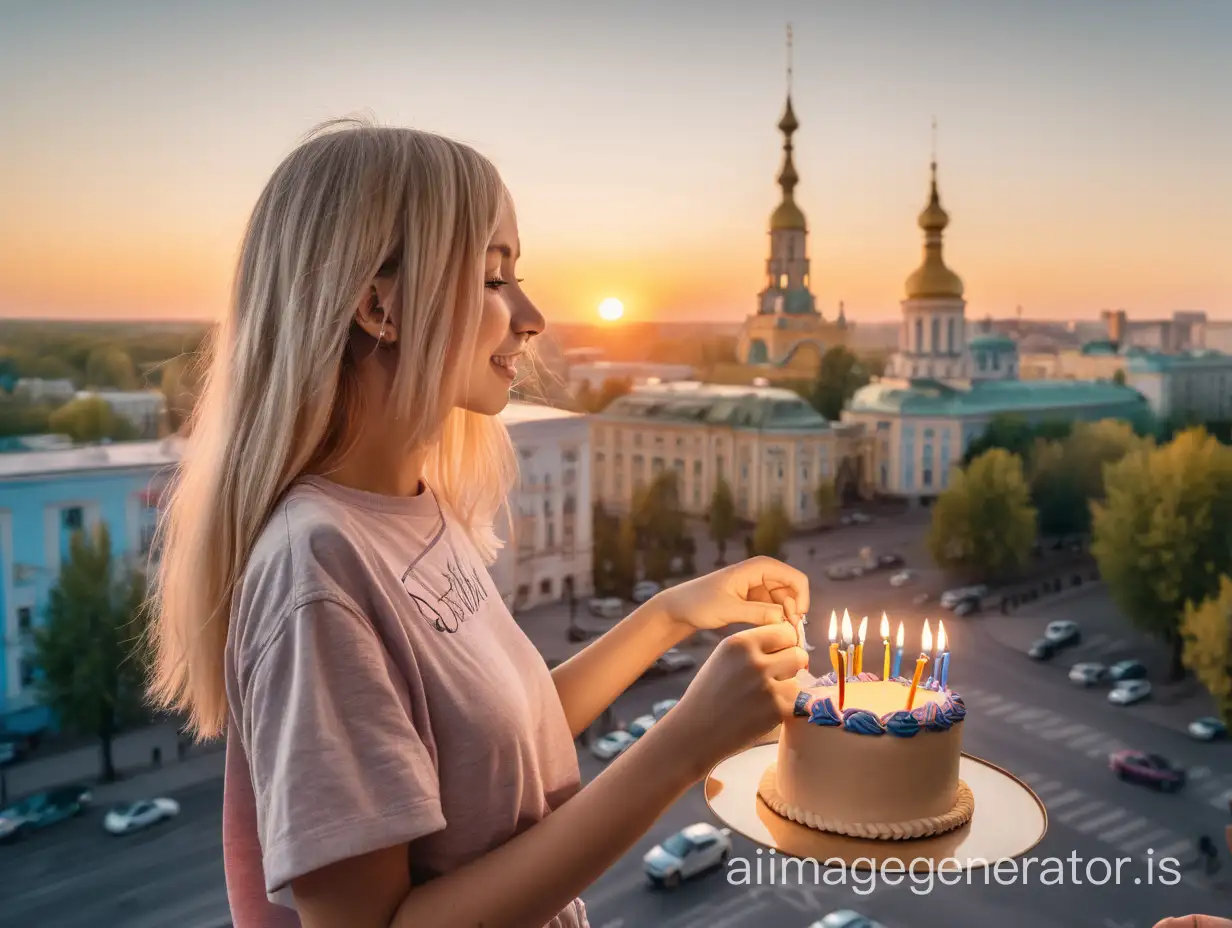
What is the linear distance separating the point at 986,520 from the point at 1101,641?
1.31 ft

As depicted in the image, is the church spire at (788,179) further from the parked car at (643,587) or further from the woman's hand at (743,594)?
the woman's hand at (743,594)

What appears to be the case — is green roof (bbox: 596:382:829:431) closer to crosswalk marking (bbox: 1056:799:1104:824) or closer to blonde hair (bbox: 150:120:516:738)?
crosswalk marking (bbox: 1056:799:1104:824)

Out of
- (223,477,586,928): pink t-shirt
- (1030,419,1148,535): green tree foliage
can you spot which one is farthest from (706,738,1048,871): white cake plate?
(1030,419,1148,535): green tree foliage

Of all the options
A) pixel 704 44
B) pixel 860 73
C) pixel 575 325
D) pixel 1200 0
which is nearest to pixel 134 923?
pixel 575 325

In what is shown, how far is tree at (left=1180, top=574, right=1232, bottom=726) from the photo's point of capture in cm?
248

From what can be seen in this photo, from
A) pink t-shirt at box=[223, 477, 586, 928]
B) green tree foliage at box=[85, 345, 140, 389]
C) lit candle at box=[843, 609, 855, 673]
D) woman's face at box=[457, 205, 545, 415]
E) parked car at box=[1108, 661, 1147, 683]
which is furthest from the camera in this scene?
parked car at box=[1108, 661, 1147, 683]

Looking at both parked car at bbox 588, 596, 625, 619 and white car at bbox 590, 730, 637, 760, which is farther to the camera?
parked car at bbox 588, 596, 625, 619

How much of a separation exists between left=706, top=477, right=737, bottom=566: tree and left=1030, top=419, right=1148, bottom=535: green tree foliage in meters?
0.78

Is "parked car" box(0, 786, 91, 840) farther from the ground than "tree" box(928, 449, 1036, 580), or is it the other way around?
"tree" box(928, 449, 1036, 580)

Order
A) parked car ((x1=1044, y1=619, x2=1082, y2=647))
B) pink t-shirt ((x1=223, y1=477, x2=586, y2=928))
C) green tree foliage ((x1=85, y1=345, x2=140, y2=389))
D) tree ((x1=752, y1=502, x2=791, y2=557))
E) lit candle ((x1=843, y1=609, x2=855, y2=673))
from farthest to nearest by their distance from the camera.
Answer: tree ((x1=752, y1=502, x2=791, y2=557))
parked car ((x1=1044, y1=619, x2=1082, y2=647))
green tree foliage ((x1=85, y1=345, x2=140, y2=389))
lit candle ((x1=843, y1=609, x2=855, y2=673))
pink t-shirt ((x1=223, y1=477, x2=586, y2=928))

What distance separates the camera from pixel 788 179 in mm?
2762

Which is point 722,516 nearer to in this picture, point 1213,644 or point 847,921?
point 847,921

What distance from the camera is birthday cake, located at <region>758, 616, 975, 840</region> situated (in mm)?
916

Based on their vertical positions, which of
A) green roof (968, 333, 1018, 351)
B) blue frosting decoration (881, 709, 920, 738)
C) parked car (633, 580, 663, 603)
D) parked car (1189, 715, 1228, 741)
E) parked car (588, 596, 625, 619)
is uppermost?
green roof (968, 333, 1018, 351)
